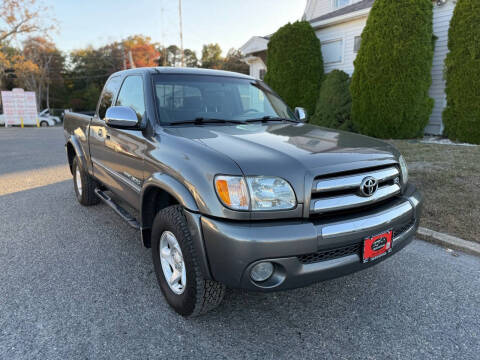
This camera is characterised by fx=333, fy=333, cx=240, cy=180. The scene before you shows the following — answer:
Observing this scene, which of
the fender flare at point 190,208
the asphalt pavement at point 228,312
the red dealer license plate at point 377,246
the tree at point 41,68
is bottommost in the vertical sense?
the asphalt pavement at point 228,312

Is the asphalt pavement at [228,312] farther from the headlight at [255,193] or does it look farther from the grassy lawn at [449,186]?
the headlight at [255,193]

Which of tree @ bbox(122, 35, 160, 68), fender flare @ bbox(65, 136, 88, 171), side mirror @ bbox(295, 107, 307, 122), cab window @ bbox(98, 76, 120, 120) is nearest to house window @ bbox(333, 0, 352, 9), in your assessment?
side mirror @ bbox(295, 107, 307, 122)

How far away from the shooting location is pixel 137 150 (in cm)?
276

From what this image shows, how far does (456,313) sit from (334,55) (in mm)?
12554

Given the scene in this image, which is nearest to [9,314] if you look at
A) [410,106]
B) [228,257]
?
[228,257]

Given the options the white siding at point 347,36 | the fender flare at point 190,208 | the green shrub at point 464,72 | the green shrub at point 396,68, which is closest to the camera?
the fender flare at point 190,208

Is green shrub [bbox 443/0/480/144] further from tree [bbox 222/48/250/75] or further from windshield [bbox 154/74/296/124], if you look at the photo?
tree [bbox 222/48/250/75]

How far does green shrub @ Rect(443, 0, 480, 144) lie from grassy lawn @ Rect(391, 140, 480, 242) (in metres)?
1.17

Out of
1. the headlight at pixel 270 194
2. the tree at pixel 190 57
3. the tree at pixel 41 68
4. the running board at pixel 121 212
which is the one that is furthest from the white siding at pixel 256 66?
the tree at pixel 190 57

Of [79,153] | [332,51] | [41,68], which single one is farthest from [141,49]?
[79,153]

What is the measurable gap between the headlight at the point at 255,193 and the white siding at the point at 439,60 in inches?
394

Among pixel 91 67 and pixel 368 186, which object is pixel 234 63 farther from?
pixel 368 186

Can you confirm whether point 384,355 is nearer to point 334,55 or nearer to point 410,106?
point 410,106

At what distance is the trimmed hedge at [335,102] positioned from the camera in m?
11.5
